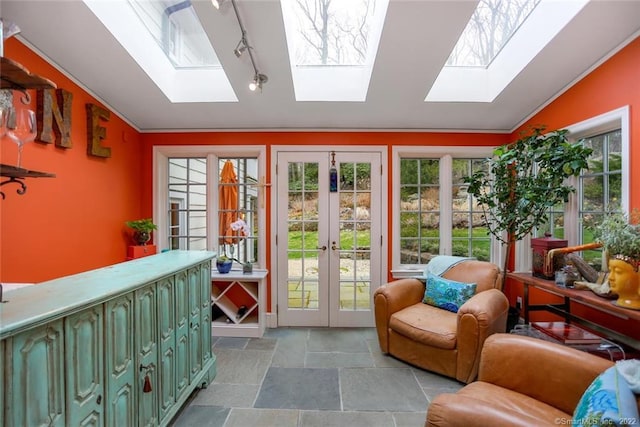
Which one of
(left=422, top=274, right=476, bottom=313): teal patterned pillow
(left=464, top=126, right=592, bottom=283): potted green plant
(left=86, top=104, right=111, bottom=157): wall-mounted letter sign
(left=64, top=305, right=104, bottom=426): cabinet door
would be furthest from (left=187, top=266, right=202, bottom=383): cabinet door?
(left=464, top=126, right=592, bottom=283): potted green plant

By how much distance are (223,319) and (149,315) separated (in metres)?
1.85

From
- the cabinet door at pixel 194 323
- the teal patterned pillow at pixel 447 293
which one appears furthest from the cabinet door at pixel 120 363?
the teal patterned pillow at pixel 447 293

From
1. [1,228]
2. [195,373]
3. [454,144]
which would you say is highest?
[454,144]

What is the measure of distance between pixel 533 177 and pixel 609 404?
198 centimetres

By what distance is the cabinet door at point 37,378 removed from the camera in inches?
34.3

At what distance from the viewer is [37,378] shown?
93cm

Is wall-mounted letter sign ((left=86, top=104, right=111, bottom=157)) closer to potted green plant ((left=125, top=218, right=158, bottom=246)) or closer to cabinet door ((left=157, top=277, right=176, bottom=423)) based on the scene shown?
potted green plant ((left=125, top=218, right=158, bottom=246))

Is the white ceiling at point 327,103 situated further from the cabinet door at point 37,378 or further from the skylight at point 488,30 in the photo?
the cabinet door at point 37,378

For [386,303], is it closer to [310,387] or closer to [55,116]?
[310,387]

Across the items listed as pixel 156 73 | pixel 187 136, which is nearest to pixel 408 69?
pixel 156 73

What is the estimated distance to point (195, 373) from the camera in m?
2.00

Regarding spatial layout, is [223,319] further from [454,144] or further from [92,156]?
[454,144]

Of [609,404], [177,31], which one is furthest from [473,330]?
[177,31]

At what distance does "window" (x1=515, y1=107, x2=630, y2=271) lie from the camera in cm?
209
